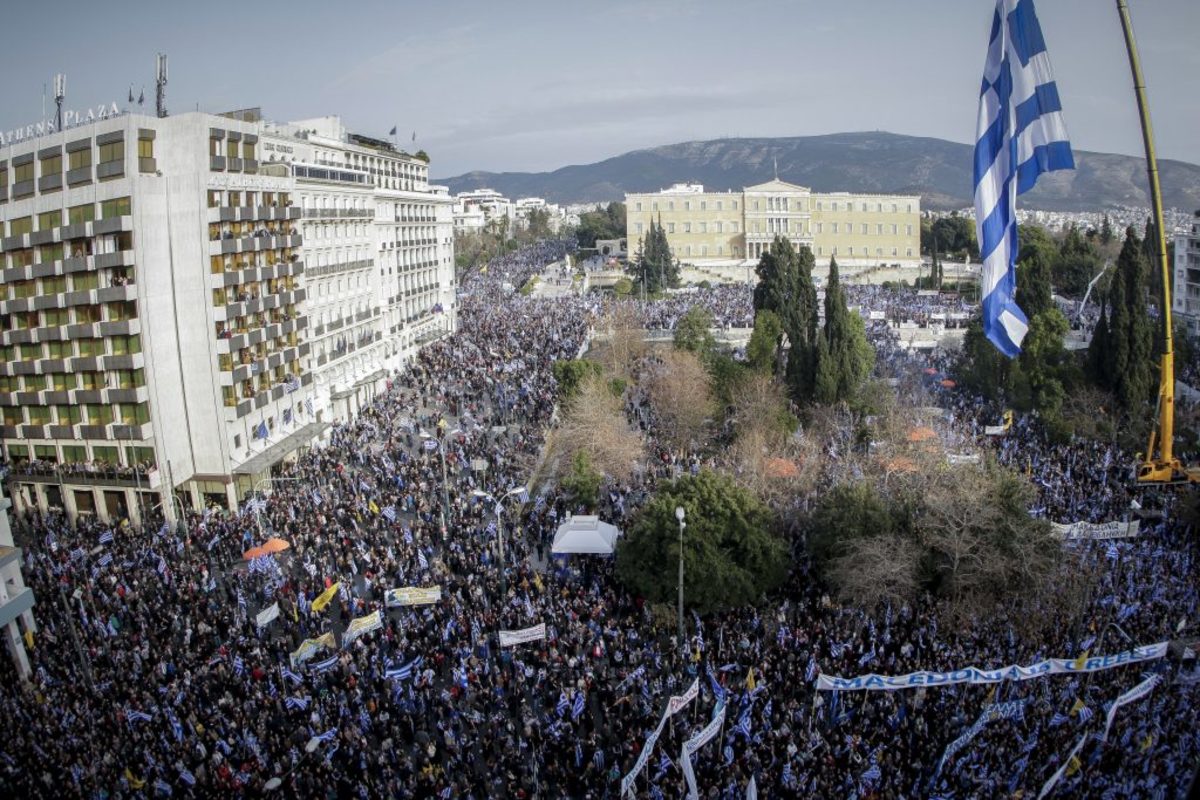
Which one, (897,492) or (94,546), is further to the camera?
(94,546)

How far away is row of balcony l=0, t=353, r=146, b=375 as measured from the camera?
31.4 m

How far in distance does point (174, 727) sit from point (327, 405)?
89.5 feet

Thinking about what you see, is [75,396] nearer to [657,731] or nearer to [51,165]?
[51,165]

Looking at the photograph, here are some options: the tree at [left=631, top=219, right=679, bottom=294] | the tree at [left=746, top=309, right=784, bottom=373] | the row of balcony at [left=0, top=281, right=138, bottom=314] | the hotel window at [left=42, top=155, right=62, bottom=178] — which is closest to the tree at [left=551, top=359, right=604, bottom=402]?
the tree at [left=746, top=309, right=784, bottom=373]

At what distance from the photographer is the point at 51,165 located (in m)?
32.0

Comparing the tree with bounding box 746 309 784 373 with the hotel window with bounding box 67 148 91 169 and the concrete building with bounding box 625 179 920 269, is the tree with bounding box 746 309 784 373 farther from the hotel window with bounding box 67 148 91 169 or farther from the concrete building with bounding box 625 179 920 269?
the concrete building with bounding box 625 179 920 269

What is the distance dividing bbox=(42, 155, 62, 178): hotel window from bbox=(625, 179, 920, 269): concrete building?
7998 centimetres

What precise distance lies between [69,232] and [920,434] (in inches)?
1198

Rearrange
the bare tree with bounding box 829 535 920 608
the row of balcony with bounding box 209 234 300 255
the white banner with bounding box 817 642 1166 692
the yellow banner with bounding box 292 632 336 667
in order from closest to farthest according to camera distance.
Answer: the white banner with bounding box 817 642 1166 692 → the yellow banner with bounding box 292 632 336 667 → the bare tree with bounding box 829 535 920 608 → the row of balcony with bounding box 209 234 300 255

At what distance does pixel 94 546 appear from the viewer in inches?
1123

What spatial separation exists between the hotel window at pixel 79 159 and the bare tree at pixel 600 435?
63.7ft

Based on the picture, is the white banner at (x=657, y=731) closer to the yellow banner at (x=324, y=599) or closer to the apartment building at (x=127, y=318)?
the yellow banner at (x=324, y=599)

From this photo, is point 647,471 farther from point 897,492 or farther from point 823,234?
point 823,234

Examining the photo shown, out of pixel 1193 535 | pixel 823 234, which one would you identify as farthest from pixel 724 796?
pixel 823 234
